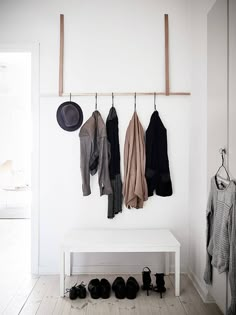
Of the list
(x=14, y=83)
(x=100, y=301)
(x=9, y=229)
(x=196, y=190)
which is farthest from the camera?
(x=14, y=83)

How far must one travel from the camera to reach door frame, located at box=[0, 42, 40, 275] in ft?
9.18

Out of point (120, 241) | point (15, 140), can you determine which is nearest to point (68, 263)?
point (120, 241)

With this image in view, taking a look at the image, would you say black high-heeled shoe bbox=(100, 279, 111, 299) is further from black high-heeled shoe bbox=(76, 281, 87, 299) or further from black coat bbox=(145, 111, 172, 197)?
black coat bbox=(145, 111, 172, 197)

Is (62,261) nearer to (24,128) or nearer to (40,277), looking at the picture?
(40,277)

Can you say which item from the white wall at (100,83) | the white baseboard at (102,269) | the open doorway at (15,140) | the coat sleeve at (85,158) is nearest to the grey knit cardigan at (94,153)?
the coat sleeve at (85,158)

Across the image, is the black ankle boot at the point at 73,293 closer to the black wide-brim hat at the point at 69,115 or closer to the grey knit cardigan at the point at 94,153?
the grey knit cardigan at the point at 94,153

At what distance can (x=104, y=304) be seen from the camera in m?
2.29

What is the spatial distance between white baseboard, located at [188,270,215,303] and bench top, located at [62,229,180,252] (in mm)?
422

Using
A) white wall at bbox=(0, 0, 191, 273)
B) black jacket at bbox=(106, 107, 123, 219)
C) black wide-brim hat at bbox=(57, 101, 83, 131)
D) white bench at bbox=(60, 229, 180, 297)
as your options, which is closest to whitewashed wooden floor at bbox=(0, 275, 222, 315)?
white bench at bbox=(60, 229, 180, 297)

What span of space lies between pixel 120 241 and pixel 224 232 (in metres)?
0.92

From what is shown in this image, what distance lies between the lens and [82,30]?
283 centimetres

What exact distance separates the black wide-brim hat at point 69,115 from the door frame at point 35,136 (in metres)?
0.24

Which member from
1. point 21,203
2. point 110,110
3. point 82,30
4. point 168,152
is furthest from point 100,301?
point 21,203

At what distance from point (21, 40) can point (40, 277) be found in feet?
7.67
